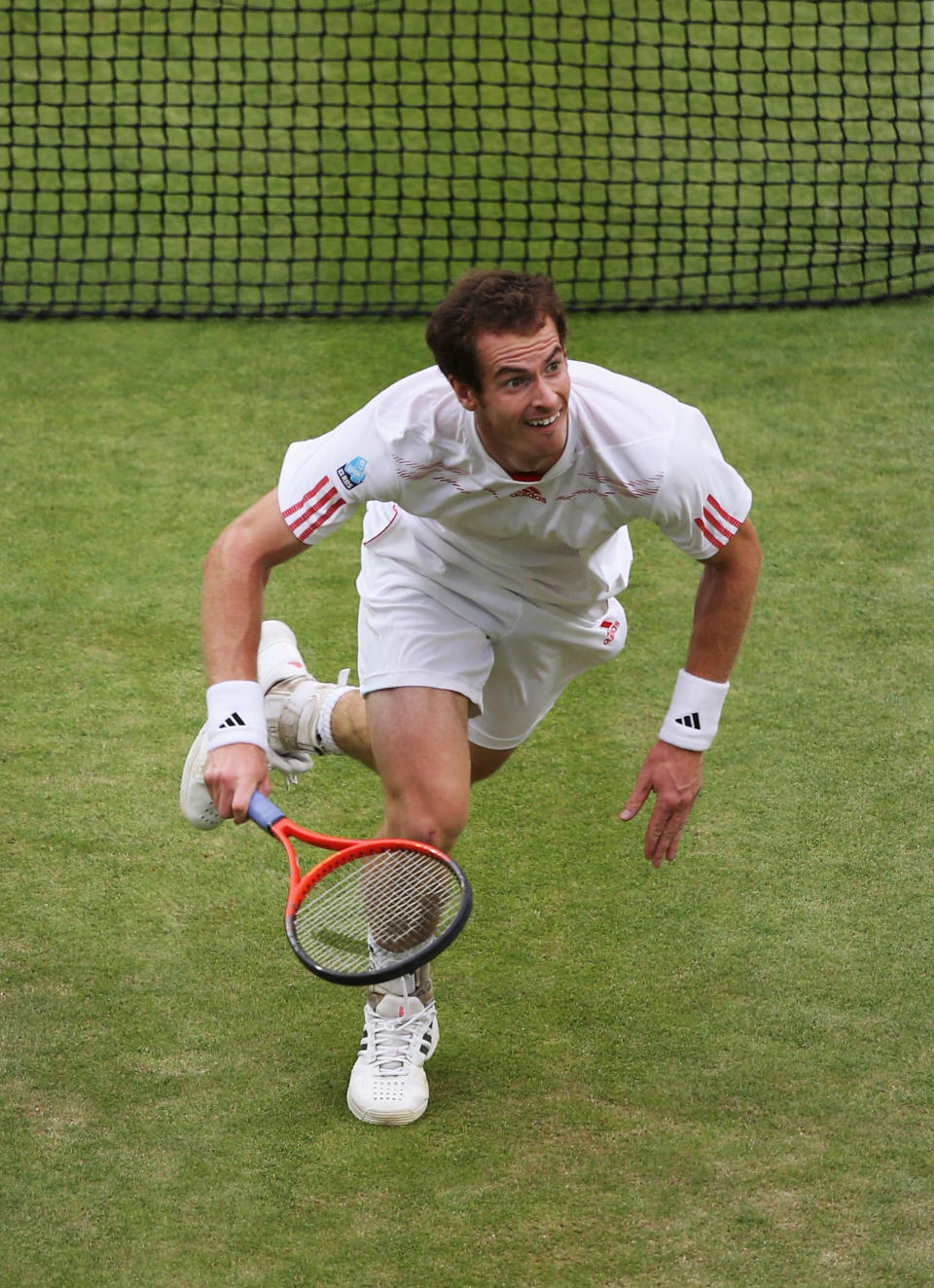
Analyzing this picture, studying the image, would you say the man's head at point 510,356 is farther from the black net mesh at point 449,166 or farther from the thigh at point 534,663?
the black net mesh at point 449,166

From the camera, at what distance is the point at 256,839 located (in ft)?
15.7

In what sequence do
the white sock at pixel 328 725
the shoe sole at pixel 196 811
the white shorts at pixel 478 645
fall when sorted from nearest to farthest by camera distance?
the white shorts at pixel 478 645
the shoe sole at pixel 196 811
the white sock at pixel 328 725

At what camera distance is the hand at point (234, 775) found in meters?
3.33

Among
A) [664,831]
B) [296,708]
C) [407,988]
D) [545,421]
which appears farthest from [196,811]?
[545,421]

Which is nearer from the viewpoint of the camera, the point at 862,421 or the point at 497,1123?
the point at 497,1123

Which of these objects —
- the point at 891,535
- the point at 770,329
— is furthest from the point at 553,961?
the point at 770,329

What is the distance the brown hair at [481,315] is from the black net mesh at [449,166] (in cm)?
467

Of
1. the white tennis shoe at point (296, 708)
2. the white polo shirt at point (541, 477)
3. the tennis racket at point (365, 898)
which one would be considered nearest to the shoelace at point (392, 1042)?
the tennis racket at point (365, 898)

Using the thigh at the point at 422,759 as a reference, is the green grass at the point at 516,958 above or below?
below

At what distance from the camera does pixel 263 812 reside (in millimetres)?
3295

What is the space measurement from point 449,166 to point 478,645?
6094 mm

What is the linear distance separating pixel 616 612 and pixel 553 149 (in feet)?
20.0

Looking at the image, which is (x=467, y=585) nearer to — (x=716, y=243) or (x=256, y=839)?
(x=256, y=839)

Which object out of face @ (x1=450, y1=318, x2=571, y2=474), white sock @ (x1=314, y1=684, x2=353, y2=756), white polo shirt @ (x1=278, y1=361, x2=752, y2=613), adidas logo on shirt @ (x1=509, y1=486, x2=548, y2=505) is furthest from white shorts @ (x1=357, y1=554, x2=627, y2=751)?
face @ (x1=450, y1=318, x2=571, y2=474)
